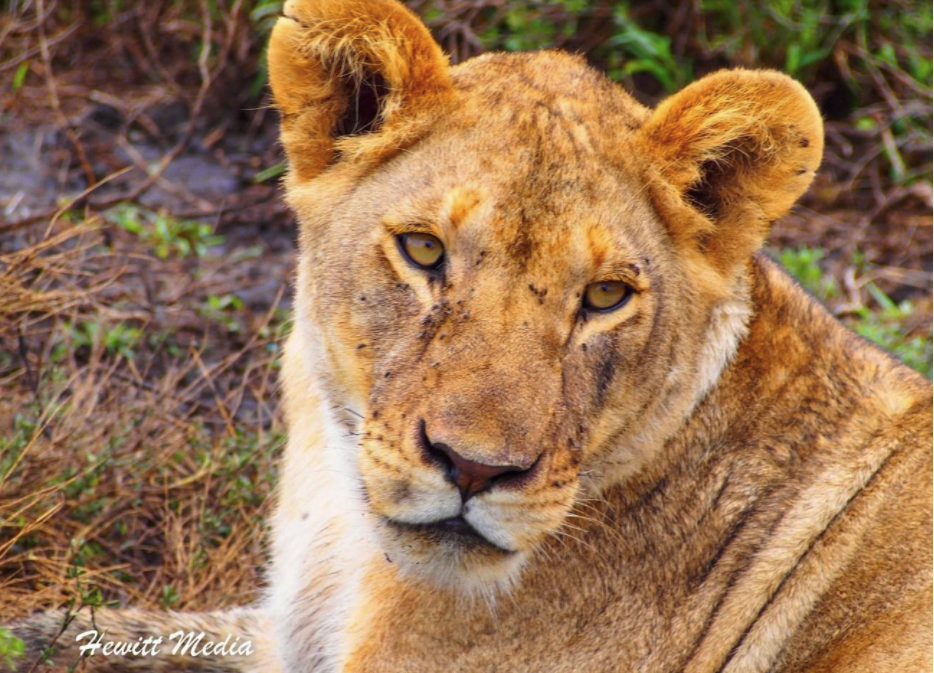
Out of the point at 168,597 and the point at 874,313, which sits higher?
the point at 874,313

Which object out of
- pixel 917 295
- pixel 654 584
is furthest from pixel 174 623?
pixel 917 295

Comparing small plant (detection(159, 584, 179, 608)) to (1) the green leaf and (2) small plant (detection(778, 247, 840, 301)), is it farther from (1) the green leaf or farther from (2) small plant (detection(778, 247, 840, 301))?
(2) small plant (detection(778, 247, 840, 301))

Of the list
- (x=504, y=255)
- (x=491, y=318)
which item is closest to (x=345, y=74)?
(x=504, y=255)

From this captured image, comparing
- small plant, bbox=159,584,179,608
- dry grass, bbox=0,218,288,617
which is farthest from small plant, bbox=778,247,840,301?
small plant, bbox=159,584,179,608

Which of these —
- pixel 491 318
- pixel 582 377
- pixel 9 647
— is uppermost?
pixel 491 318

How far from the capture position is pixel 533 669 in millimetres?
3600

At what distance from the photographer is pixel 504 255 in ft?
10.7

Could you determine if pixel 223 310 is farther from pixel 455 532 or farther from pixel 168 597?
pixel 455 532

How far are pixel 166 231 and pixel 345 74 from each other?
3.61 m

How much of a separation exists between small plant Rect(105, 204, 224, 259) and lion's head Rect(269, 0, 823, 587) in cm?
338

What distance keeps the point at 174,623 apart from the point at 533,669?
69.7 inches

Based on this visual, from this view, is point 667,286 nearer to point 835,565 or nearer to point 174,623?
point 835,565

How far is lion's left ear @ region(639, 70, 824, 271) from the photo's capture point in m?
3.53

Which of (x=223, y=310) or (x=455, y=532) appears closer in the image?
(x=455, y=532)
